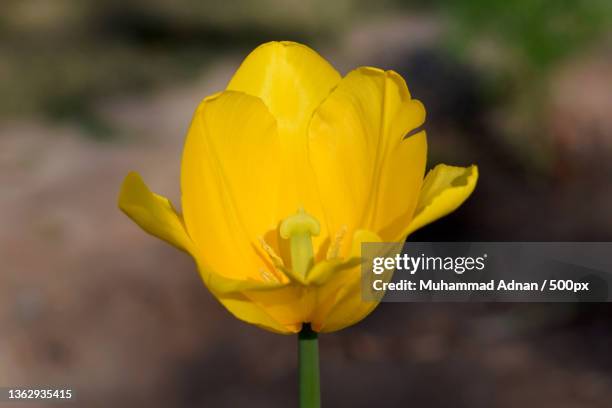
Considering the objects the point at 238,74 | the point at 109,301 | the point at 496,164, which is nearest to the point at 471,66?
the point at 496,164

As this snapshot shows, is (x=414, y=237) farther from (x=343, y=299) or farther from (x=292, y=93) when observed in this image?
(x=343, y=299)

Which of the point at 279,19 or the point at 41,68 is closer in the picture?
the point at 41,68

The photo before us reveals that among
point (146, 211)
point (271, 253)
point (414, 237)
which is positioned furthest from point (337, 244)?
point (414, 237)

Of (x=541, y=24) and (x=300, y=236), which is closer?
(x=300, y=236)

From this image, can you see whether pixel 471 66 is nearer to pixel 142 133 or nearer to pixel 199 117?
pixel 142 133

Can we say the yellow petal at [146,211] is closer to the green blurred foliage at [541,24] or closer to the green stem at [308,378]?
the green stem at [308,378]

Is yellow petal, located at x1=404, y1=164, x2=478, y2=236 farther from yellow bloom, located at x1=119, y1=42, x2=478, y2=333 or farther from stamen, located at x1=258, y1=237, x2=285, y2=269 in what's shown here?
stamen, located at x1=258, y1=237, x2=285, y2=269

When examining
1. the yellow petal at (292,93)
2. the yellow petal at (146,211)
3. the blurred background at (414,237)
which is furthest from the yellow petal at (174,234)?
the blurred background at (414,237)
